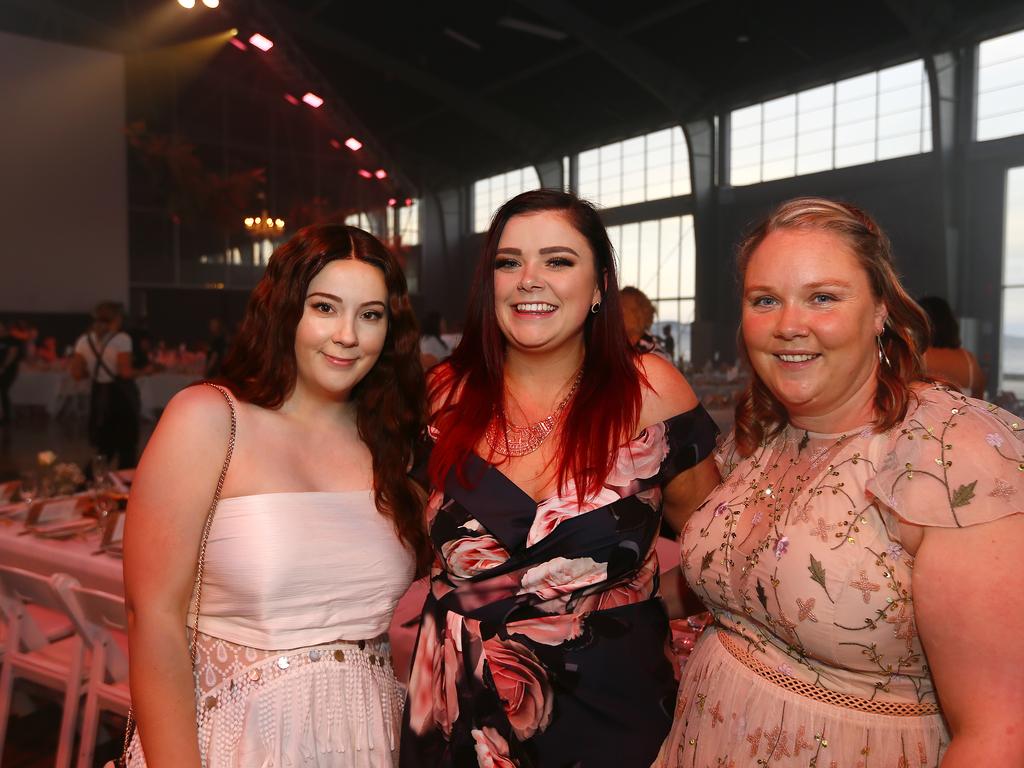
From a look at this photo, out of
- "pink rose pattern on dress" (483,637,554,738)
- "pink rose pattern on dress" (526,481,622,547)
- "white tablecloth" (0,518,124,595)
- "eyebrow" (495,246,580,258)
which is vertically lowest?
"white tablecloth" (0,518,124,595)

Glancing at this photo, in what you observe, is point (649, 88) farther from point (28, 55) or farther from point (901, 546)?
point (28, 55)

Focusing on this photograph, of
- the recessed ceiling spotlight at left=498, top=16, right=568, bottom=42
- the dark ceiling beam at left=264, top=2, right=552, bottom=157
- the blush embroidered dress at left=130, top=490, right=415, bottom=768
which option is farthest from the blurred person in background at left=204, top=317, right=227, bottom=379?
the blush embroidered dress at left=130, top=490, right=415, bottom=768

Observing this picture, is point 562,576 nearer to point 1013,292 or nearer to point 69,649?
point 69,649

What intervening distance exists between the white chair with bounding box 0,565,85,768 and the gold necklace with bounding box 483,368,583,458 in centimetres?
195

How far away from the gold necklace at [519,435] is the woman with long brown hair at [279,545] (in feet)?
0.83

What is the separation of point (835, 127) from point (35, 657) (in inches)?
274

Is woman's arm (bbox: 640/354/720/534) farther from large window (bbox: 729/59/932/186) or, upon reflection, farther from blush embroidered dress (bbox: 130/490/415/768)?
large window (bbox: 729/59/932/186)

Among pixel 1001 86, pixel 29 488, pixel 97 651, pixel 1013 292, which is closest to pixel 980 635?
pixel 97 651

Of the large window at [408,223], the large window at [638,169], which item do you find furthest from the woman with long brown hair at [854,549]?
the large window at [408,223]

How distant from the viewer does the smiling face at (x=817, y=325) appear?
1.35 meters

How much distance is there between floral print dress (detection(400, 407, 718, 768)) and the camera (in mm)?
1620

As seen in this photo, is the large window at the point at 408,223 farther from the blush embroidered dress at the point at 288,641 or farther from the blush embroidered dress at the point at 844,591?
the blush embroidered dress at the point at 844,591

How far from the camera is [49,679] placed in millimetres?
3086

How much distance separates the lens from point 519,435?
185 cm
